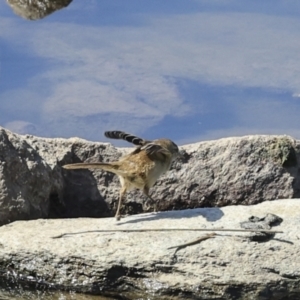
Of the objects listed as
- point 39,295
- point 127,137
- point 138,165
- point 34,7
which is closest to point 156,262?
point 39,295

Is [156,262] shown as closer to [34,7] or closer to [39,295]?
[39,295]

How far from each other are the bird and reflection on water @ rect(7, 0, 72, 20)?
2.55m

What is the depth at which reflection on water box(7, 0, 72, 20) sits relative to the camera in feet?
8.93

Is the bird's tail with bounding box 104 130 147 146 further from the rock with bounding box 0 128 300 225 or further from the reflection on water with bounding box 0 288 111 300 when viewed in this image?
the reflection on water with bounding box 0 288 111 300

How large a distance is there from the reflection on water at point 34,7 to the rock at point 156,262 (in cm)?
220

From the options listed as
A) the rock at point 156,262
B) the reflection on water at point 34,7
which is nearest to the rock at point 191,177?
the rock at point 156,262

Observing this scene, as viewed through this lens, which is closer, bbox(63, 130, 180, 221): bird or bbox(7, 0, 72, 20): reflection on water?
bbox(7, 0, 72, 20): reflection on water

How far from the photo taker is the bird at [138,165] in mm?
5336

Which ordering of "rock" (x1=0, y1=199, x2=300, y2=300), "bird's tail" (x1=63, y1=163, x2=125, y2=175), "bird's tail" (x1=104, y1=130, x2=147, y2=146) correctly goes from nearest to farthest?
"rock" (x1=0, y1=199, x2=300, y2=300)
"bird's tail" (x1=63, y1=163, x2=125, y2=175)
"bird's tail" (x1=104, y1=130, x2=147, y2=146)

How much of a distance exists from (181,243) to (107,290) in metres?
0.49

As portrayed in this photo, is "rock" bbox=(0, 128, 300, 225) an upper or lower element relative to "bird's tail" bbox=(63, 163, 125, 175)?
lower

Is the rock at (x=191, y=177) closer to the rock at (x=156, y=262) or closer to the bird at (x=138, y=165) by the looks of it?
the bird at (x=138, y=165)

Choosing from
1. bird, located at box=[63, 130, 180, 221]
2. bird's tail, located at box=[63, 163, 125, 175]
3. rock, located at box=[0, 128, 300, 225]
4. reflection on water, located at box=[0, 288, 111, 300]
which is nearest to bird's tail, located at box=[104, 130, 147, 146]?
bird, located at box=[63, 130, 180, 221]

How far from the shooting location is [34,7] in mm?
2756
